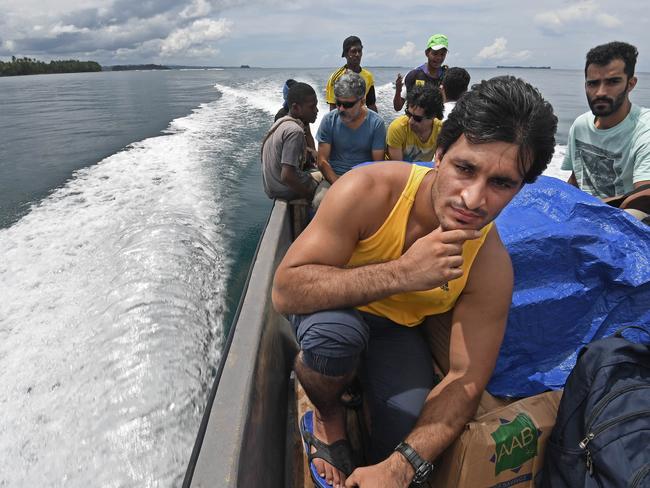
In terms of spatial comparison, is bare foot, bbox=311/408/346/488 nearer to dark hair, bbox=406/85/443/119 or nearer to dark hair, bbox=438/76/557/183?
dark hair, bbox=438/76/557/183

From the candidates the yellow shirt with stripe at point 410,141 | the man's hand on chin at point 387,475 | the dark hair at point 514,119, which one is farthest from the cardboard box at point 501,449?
the yellow shirt with stripe at point 410,141

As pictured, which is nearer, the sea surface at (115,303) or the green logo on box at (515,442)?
the green logo on box at (515,442)

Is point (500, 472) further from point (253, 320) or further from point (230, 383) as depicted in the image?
point (253, 320)

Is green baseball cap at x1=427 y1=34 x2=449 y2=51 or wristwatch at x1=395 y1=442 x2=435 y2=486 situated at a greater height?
green baseball cap at x1=427 y1=34 x2=449 y2=51

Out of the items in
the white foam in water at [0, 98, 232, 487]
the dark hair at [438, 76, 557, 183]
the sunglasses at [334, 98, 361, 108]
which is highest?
the sunglasses at [334, 98, 361, 108]

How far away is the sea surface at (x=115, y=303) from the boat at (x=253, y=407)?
668 millimetres

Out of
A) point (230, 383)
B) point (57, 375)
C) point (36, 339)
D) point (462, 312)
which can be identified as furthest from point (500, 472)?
point (36, 339)

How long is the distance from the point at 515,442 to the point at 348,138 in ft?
9.36

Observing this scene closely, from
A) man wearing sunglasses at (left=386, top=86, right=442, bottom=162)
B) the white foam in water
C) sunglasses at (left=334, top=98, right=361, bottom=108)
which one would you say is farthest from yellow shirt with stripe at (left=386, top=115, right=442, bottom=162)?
the white foam in water

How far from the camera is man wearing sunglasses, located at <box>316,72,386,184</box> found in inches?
142

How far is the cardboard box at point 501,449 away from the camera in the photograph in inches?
49.1

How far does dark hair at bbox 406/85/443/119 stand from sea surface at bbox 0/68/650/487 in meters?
2.12

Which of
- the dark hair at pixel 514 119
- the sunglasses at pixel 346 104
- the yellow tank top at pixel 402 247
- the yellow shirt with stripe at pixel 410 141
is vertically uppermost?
the sunglasses at pixel 346 104

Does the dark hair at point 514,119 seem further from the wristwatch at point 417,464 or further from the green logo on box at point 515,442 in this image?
the wristwatch at point 417,464
